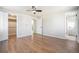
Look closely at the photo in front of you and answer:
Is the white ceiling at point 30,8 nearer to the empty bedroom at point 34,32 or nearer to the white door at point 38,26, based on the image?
the empty bedroom at point 34,32

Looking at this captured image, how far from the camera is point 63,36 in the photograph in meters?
2.15

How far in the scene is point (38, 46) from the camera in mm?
2105

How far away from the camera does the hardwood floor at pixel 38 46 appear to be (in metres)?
2.06

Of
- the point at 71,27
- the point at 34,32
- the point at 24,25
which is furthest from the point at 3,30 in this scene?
the point at 71,27

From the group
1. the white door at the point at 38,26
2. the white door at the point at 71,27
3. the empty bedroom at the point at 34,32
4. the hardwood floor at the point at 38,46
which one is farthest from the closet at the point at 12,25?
the white door at the point at 71,27

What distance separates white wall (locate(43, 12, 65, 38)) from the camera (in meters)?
2.16

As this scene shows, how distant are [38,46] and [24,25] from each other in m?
0.63

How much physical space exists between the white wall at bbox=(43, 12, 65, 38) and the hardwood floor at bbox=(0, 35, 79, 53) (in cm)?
18

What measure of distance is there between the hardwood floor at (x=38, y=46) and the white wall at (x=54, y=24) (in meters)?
0.18

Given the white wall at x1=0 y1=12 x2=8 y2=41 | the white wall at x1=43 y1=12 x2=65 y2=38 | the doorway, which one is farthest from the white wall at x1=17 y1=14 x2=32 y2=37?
the white wall at x1=43 y1=12 x2=65 y2=38
